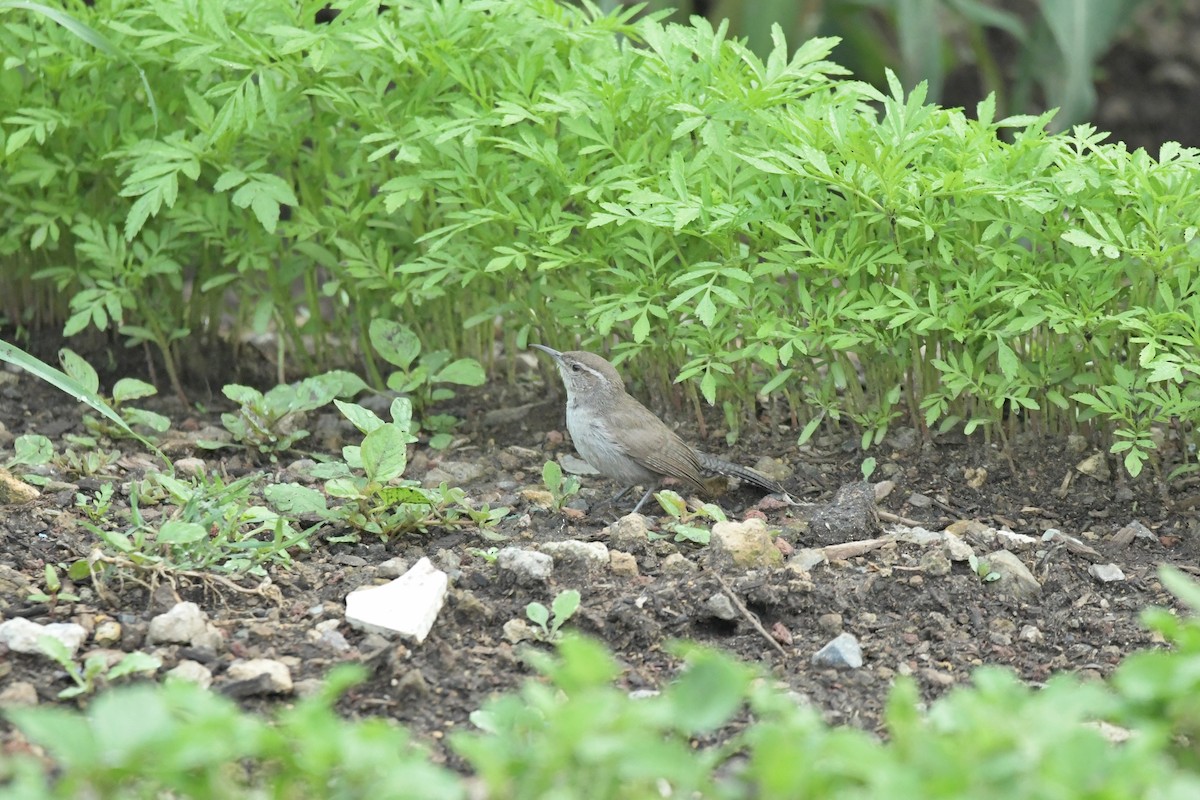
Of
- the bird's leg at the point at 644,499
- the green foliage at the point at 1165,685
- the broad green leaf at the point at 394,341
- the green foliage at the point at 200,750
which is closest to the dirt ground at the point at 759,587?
the bird's leg at the point at 644,499

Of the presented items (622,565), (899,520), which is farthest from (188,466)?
(899,520)

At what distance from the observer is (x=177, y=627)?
3518 millimetres

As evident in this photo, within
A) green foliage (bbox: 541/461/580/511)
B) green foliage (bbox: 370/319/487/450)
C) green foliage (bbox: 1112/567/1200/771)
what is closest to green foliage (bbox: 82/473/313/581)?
green foliage (bbox: 541/461/580/511)

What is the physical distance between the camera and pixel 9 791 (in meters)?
2.18

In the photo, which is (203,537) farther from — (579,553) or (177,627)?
(579,553)

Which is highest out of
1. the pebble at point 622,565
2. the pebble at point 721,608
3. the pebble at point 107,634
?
the pebble at point 107,634

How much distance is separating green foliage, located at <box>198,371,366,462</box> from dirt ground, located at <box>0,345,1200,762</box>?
14 cm

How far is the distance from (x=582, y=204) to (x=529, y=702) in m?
2.31

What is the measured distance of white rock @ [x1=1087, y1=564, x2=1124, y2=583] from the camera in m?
4.29

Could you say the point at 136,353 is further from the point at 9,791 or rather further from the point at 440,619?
the point at 9,791

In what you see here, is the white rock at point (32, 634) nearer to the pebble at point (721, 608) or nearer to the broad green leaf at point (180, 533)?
the broad green leaf at point (180, 533)

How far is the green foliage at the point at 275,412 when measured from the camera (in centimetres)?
529

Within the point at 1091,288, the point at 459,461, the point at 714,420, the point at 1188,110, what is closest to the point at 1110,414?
the point at 1091,288

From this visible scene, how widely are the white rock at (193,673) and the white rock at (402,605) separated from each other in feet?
1.41
